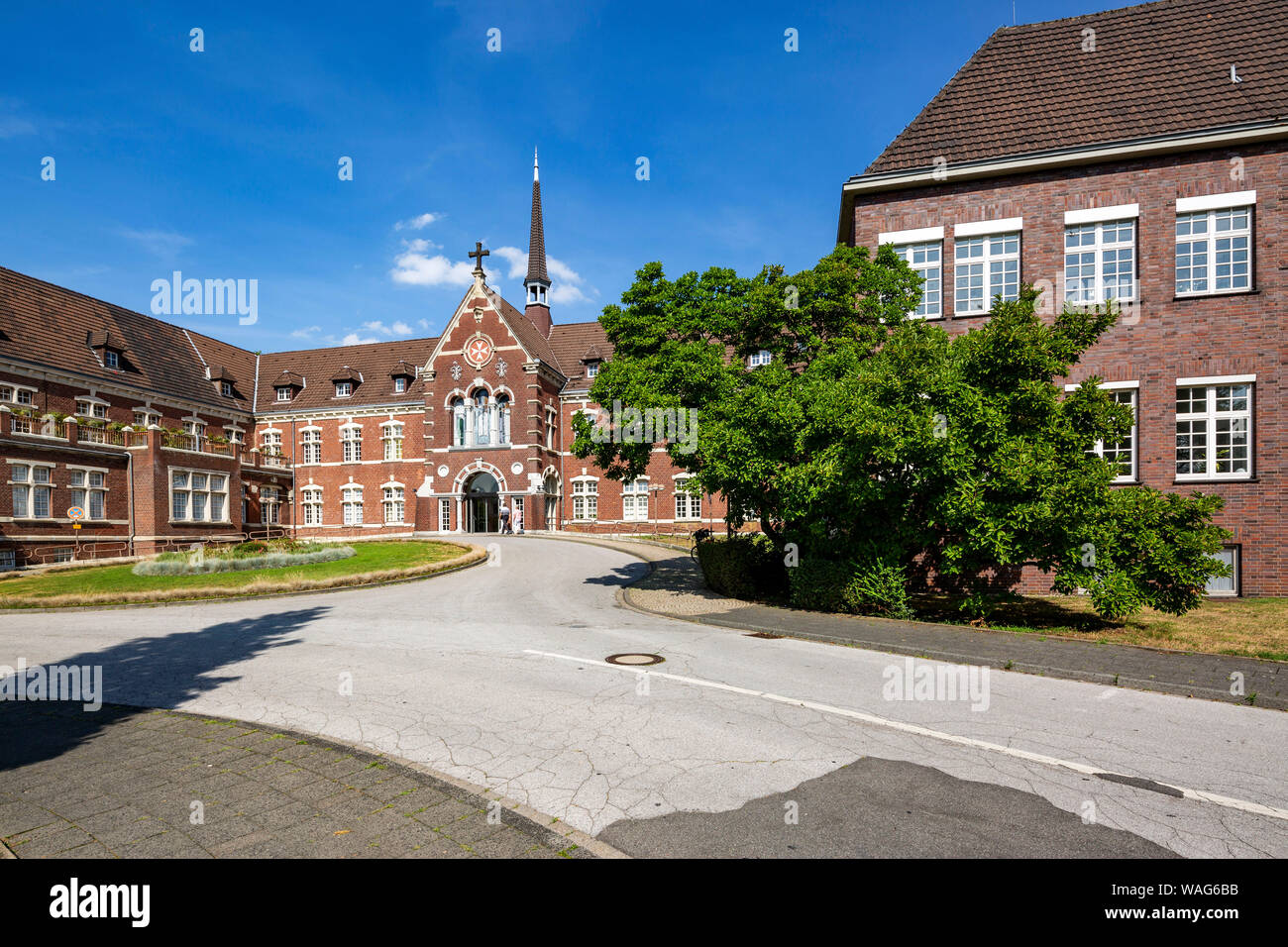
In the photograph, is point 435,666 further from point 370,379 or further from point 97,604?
point 370,379

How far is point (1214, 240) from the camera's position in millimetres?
15867

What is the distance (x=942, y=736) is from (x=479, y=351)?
4190 centimetres

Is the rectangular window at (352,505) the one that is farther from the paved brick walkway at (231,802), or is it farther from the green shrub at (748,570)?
the paved brick walkway at (231,802)

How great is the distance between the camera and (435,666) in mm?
9008

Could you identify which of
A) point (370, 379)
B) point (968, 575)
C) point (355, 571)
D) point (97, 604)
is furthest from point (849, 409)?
point (370, 379)

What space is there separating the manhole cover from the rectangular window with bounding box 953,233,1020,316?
1308 cm

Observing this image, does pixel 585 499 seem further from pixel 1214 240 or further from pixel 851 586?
pixel 1214 240

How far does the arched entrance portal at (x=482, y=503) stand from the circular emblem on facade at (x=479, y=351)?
7289 millimetres

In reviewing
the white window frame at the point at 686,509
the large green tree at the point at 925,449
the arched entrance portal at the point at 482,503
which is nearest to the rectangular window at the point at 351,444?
the arched entrance portal at the point at 482,503

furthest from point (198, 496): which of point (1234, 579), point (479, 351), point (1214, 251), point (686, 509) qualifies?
point (1214, 251)

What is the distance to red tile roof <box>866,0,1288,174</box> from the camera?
16.4 metres

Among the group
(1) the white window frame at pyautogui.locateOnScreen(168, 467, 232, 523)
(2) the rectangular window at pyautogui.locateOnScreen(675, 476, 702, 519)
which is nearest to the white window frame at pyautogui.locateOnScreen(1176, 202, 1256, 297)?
(2) the rectangular window at pyautogui.locateOnScreen(675, 476, 702, 519)

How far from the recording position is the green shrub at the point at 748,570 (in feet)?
52.0

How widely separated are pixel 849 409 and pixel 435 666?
8.13 m
